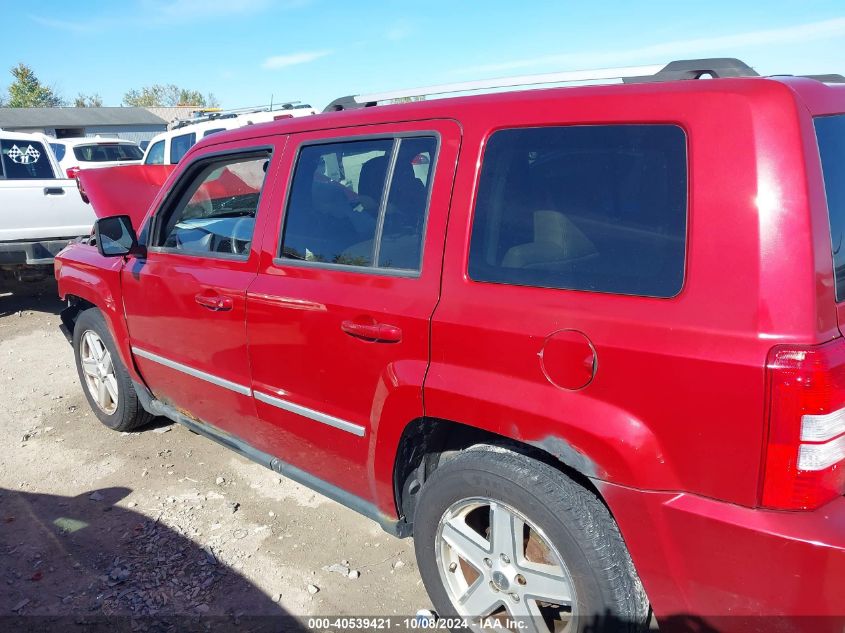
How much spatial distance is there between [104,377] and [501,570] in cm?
327

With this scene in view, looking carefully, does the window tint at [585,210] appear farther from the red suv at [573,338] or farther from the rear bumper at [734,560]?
the rear bumper at [734,560]

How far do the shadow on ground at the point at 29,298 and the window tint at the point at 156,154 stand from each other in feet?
11.5

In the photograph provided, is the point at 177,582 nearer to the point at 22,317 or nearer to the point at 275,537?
the point at 275,537

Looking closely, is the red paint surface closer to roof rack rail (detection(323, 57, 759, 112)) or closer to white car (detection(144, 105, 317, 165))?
roof rack rail (detection(323, 57, 759, 112))

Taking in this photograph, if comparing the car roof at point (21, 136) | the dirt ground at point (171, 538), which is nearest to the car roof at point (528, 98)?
the dirt ground at point (171, 538)

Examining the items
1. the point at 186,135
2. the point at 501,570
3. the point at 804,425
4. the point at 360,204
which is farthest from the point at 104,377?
the point at 186,135

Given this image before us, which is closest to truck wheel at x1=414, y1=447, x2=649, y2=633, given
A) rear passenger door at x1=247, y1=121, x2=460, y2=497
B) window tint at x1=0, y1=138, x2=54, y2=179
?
rear passenger door at x1=247, y1=121, x2=460, y2=497

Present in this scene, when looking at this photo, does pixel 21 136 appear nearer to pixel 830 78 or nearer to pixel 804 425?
pixel 830 78

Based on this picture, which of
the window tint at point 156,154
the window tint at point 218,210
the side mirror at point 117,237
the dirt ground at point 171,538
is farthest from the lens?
the window tint at point 156,154

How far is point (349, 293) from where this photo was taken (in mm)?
2533

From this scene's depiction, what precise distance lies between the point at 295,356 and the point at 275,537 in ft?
3.59

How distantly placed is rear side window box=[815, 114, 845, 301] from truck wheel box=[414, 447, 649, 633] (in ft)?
3.01

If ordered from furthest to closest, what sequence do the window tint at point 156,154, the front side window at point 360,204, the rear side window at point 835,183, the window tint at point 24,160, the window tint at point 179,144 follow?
the window tint at point 156,154 < the window tint at point 179,144 < the window tint at point 24,160 < the front side window at point 360,204 < the rear side window at point 835,183

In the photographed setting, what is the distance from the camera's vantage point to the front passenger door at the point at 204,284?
10.1 ft
